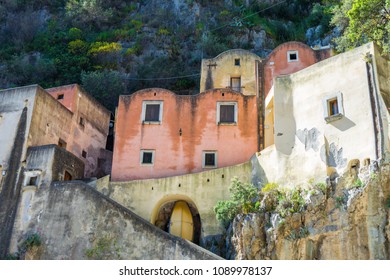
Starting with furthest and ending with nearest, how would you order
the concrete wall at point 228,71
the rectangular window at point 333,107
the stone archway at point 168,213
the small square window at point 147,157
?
the concrete wall at point 228,71 < the small square window at point 147,157 < the stone archway at point 168,213 < the rectangular window at point 333,107

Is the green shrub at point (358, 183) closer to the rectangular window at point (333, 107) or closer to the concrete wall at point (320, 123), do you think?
the concrete wall at point (320, 123)

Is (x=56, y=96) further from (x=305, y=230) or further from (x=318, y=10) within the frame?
(x=318, y=10)

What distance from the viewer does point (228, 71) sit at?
1287 inches

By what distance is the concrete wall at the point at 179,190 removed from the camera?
1007 inches

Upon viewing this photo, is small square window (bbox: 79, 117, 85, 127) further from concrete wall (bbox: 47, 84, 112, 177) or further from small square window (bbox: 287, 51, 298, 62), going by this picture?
small square window (bbox: 287, 51, 298, 62)

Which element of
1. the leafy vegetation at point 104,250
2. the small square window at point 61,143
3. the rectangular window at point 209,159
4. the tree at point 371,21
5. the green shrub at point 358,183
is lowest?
the leafy vegetation at point 104,250

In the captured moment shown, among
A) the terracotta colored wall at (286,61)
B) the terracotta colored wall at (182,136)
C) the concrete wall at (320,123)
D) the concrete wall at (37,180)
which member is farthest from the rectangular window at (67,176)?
the terracotta colored wall at (286,61)

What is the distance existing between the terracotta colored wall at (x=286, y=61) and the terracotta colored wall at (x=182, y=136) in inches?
96.5

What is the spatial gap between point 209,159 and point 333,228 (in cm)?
897

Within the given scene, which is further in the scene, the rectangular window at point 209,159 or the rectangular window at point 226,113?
the rectangular window at point 226,113

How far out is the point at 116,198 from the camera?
86.4 ft

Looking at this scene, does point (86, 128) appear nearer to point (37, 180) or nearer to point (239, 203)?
point (37, 180)

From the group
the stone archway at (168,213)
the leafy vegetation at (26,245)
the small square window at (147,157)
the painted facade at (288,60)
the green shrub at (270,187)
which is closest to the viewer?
the green shrub at (270,187)

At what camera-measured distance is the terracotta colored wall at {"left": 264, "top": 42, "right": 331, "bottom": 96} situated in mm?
30812
